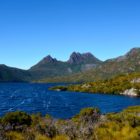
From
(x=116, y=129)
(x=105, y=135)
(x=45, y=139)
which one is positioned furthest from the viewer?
(x=116, y=129)

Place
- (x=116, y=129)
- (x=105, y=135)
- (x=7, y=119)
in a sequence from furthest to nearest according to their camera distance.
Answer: (x=7, y=119) → (x=116, y=129) → (x=105, y=135)

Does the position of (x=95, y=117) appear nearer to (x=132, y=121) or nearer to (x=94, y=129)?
(x=132, y=121)

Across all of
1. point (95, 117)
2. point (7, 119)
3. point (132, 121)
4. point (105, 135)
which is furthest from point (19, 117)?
point (105, 135)

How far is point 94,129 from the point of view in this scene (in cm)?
2759

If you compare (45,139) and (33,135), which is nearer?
(45,139)

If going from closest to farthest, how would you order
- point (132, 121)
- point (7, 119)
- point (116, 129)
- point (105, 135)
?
point (105, 135) → point (116, 129) → point (132, 121) → point (7, 119)

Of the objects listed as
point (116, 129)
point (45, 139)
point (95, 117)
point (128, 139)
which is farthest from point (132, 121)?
point (45, 139)

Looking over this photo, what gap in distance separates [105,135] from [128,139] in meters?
1.81

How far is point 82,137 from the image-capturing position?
84.3 feet

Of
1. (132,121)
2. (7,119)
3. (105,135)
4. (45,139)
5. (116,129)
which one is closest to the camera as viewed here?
(45,139)

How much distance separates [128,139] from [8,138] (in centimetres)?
866

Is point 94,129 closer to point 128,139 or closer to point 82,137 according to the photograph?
Answer: point 82,137

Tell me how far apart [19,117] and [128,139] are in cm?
2574

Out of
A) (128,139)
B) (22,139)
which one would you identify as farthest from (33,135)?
(128,139)
